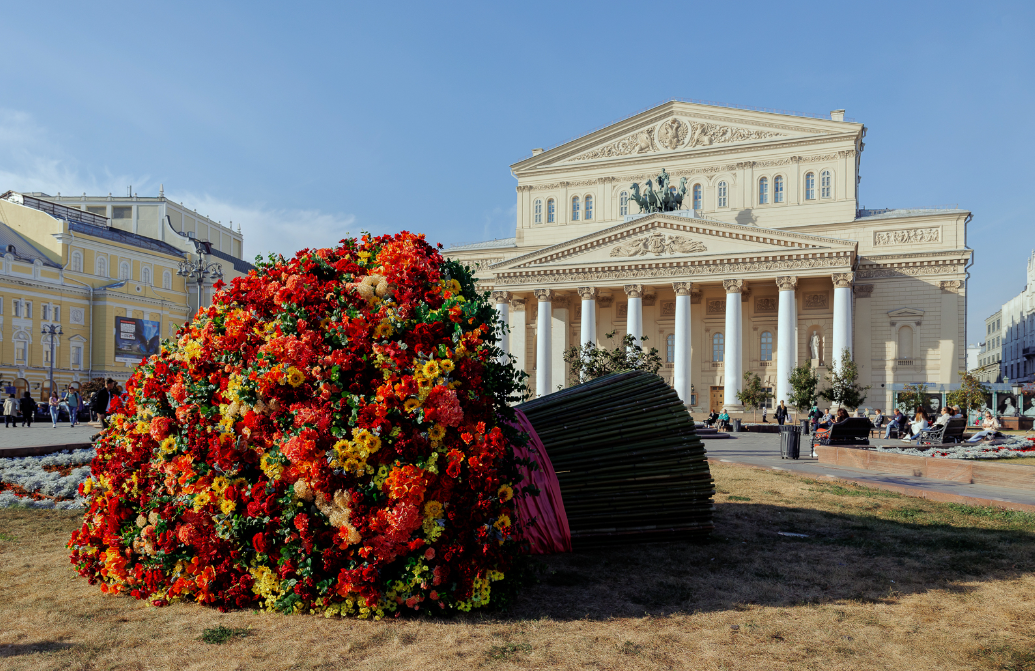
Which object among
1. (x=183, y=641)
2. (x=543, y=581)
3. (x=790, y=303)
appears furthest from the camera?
(x=790, y=303)

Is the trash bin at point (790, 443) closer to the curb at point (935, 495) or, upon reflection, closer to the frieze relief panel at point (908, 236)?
the curb at point (935, 495)

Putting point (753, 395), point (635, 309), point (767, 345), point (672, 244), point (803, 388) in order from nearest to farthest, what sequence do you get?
1. point (803, 388)
2. point (753, 395)
3. point (672, 244)
4. point (635, 309)
5. point (767, 345)

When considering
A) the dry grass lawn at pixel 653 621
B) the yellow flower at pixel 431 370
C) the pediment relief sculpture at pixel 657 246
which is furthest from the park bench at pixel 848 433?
the pediment relief sculpture at pixel 657 246

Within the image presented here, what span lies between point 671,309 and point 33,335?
43.4 meters

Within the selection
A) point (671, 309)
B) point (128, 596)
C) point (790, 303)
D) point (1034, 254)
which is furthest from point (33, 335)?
point (1034, 254)

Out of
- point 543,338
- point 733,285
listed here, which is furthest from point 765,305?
point 543,338

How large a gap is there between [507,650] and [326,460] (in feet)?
5.08

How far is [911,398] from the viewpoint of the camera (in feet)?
126

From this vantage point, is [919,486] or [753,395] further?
[753,395]

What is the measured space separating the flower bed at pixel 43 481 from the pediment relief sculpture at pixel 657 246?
38.1 metres

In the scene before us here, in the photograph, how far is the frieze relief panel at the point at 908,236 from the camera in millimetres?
45719

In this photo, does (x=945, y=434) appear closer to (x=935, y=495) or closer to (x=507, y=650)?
(x=935, y=495)

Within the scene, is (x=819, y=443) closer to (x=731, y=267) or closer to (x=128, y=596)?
(x=128, y=596)

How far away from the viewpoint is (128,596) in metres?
5.07
